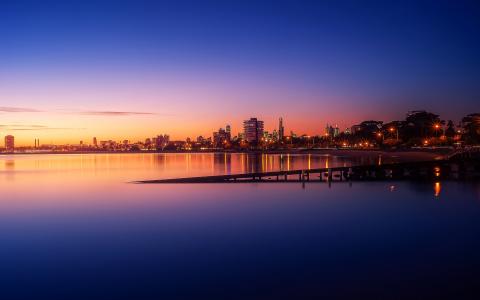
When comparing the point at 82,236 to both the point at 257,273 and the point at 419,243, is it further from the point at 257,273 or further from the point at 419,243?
the point at 419,243

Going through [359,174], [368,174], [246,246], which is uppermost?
[359,174]

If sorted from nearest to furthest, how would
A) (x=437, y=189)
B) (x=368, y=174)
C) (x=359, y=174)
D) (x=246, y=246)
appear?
(x=246, y=246), (x=437, y=189), (x=359, y=174), (x=368, y=174)

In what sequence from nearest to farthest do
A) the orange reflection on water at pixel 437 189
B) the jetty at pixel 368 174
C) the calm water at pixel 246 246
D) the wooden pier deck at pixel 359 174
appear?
the calm water at pixel 246 246 < the orange reflection on water at pixel 437 189 < the wooden pier deck at pixel 359 174 < the jetty at pixel 368 174

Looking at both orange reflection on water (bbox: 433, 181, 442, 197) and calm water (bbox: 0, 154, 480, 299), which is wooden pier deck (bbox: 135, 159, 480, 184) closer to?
orange reflection on water (bbox: 433, 181, 442, 197)

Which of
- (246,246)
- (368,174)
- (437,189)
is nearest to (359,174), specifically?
(368,174)

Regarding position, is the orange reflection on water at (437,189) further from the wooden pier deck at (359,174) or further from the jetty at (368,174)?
the wooden pier deck at (359,174)

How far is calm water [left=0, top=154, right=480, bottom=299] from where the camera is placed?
517 inches

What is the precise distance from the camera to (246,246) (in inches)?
731

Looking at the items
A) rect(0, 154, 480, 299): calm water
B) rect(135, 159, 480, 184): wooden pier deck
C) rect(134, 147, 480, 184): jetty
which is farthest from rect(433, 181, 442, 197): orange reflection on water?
rect(135, 159, 480, 184): wooden pier deck

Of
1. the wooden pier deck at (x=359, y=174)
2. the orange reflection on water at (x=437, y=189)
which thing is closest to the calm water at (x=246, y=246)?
the orange reflection on water at (x=437, y=189)

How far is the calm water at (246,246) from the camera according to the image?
13.1 m

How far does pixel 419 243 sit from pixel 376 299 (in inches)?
304

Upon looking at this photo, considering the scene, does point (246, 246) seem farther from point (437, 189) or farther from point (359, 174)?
point (359, 174)

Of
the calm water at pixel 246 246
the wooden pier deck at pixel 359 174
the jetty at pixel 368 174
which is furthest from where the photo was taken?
the jetty at pixel 368 174
